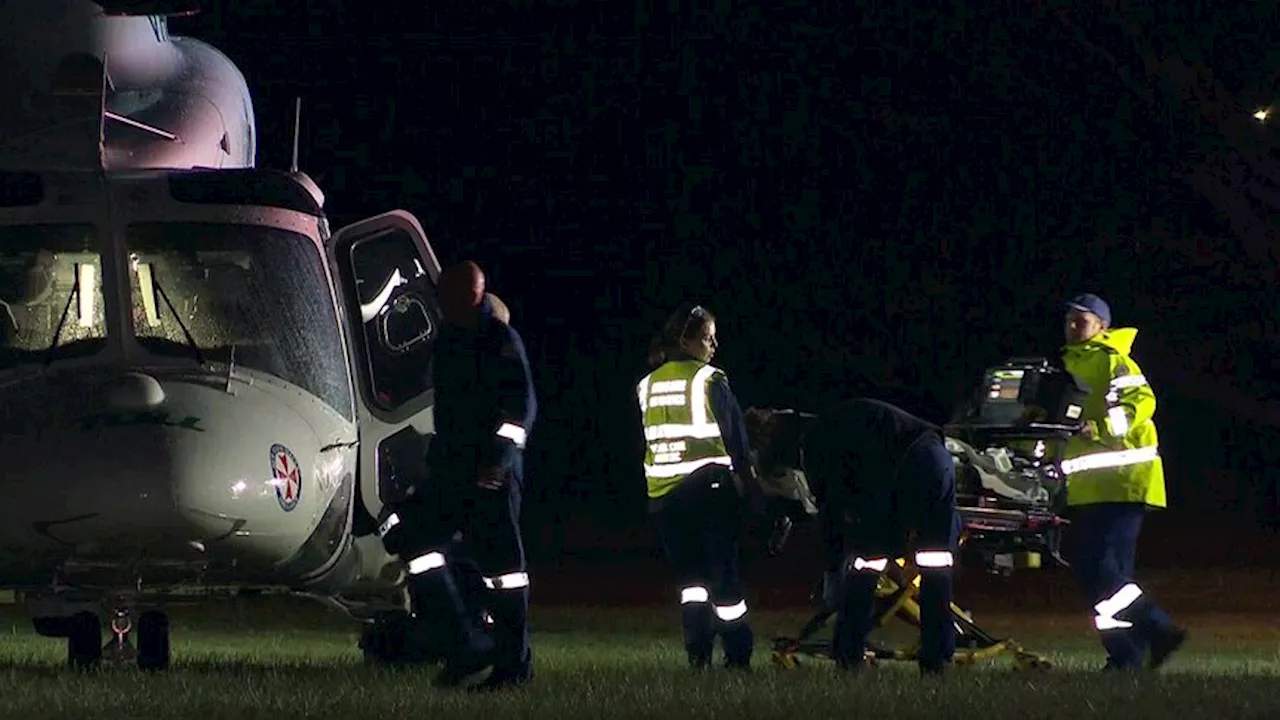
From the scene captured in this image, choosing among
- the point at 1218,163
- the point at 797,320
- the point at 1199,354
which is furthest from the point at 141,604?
the point at 797,320

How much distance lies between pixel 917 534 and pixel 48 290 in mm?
4132

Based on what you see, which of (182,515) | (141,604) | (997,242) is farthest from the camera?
(997,242)

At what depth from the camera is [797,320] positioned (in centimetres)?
3966

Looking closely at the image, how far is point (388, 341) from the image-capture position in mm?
12484

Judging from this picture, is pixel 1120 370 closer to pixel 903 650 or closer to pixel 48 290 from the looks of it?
pixel 903 650

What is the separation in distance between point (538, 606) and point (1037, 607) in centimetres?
385

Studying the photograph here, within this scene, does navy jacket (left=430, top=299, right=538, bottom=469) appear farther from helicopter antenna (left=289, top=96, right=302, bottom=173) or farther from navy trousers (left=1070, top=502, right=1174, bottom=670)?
helicopter antenna (left=289, top=96, right=302, bottom=173)

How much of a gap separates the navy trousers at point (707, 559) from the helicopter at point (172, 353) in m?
→ 1.39

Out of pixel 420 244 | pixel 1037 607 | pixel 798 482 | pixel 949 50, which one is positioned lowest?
pixel 1037 607

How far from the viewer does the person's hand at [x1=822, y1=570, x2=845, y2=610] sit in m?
12.0

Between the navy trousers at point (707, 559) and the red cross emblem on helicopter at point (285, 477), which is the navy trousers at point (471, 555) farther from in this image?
the navy trousers at point (707, 559)

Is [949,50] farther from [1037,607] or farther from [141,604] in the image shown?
[141,604]

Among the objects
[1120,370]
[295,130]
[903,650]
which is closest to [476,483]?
[903,650]

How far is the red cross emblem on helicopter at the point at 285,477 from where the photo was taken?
10914 millimetres
